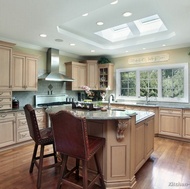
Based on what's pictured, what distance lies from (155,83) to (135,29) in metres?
2.02

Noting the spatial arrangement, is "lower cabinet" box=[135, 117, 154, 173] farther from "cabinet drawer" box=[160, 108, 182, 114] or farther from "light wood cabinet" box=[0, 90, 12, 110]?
"light wood cabinet" box=[0, 90, 12, 110]

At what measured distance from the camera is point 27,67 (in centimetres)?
418

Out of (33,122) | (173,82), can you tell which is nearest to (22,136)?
(33,122)

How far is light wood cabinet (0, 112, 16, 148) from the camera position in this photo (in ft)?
11.4

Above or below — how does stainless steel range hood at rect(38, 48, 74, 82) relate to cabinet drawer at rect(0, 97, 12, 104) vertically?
above

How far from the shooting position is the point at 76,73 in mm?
5598

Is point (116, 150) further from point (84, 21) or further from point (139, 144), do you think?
point (84, 21)

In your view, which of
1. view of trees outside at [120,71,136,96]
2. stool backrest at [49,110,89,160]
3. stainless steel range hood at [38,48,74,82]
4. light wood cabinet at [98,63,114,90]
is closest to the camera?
stool backrest at [49,110,89,160]

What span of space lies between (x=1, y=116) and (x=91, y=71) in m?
3.44

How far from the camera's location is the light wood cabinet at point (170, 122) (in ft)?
13.7

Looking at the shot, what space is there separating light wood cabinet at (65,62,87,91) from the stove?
0.43m

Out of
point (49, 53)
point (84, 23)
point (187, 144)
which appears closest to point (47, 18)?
point (84, 23)

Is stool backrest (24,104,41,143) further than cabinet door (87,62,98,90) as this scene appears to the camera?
No

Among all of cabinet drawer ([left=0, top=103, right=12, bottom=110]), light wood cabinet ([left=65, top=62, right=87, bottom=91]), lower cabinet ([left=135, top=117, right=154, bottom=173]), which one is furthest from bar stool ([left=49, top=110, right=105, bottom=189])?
light wood cabinet ([left=65, top=62, right=87, bottom=91])
